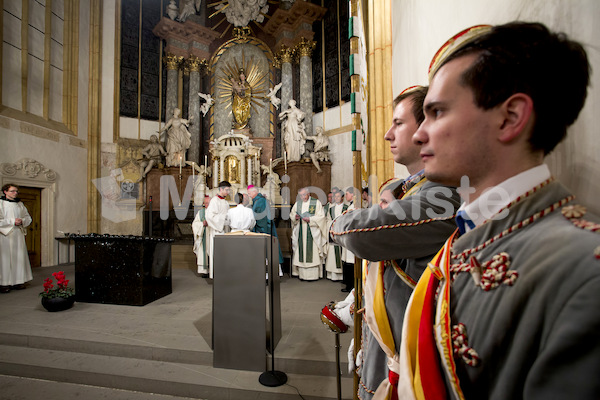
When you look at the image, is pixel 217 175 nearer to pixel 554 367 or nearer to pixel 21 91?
pixel 21 91

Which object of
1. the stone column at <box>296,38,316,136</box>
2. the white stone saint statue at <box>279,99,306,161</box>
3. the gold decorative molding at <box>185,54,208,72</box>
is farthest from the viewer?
the gold decorative molding at <box>185,54,208,72</box>

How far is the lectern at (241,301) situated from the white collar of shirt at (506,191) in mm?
2441

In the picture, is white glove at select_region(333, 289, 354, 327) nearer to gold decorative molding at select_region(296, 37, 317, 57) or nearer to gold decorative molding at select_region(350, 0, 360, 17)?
gold decorative molding at select_region(350, 0, 360, 17)

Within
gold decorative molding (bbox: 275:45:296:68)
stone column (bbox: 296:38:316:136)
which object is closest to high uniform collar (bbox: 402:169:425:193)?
stone column (bbox: 296:38:316:136)

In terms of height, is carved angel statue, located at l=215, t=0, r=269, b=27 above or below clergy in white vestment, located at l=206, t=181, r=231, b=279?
above

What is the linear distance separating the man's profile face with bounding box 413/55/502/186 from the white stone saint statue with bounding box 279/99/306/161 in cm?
1036

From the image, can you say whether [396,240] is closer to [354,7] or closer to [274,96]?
[354,7]

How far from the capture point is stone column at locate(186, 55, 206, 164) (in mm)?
12469

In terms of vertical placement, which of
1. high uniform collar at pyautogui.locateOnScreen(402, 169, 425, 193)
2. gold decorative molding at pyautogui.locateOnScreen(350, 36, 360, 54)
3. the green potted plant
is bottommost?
the green potted plant

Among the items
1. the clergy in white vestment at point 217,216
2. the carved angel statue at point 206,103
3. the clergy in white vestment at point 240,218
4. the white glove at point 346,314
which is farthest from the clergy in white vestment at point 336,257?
the carved angel statue at point 206,103

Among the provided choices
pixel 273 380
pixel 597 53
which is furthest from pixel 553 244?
pixel 273 380

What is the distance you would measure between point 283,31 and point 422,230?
13055mm

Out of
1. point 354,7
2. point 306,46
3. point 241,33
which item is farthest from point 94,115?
point 354,7

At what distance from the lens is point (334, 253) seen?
6.48 meters
